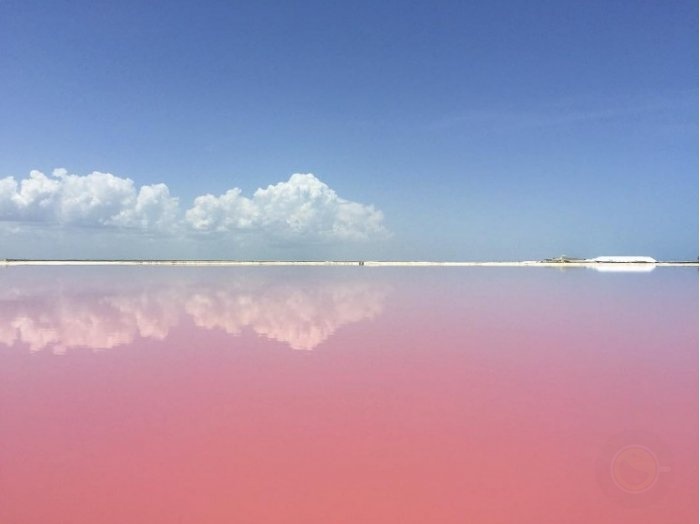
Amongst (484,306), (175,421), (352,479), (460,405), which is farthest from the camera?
(484,306)

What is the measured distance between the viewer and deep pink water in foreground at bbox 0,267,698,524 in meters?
4.15

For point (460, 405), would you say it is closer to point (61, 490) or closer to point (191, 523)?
point (191, 523)

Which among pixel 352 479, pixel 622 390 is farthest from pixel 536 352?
pixel 352 479

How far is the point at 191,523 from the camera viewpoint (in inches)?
152

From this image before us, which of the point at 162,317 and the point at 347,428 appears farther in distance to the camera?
the point at 162,317

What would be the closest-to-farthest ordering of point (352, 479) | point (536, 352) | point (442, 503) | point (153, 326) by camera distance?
point (442, 503) → point (352, 479) → point (536, 352) → point (153, 326)

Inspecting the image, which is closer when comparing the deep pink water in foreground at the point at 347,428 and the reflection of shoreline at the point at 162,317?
the deep pink water in foreground at the point at 347,428

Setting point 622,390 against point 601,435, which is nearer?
point 601,435

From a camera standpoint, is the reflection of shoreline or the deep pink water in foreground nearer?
the deep pink water in foreground

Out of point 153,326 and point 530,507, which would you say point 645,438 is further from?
point 153,326

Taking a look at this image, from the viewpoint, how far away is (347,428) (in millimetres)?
5723

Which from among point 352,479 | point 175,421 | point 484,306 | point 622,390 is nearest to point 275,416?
point 175,421

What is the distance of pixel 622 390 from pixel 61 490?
7094 mm

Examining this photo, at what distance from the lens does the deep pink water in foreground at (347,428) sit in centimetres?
415
